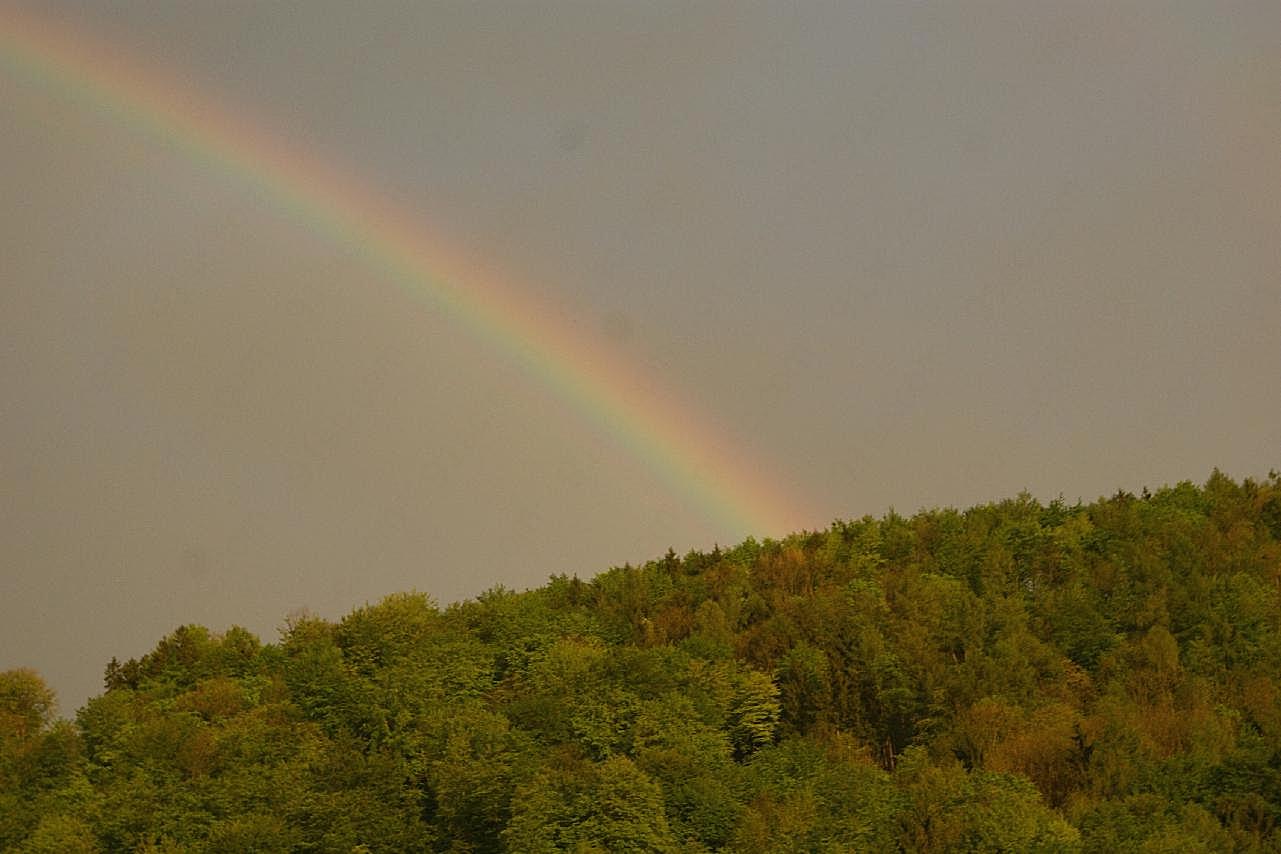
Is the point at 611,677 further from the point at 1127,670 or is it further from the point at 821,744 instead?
the point at 1127,670

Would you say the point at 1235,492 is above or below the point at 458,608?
above

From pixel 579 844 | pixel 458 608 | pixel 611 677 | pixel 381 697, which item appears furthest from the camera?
pixel 458 608

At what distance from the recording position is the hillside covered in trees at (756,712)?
95.3 m

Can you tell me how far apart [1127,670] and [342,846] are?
7548 centimetres

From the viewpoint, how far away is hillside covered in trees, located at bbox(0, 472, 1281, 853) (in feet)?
313

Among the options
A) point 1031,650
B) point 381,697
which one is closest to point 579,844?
point 381,697

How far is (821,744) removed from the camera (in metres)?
125

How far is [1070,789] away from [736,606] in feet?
218

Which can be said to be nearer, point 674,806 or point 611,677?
point 674,806

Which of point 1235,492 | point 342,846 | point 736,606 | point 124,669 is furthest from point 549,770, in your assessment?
point 1235,492

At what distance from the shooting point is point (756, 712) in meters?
132

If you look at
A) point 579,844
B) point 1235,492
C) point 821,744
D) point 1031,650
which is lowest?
point 579,844

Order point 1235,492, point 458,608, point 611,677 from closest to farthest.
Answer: point 611,677, point 458,608, point 1235,492

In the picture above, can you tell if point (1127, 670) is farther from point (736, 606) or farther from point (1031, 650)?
point (736, 606)
